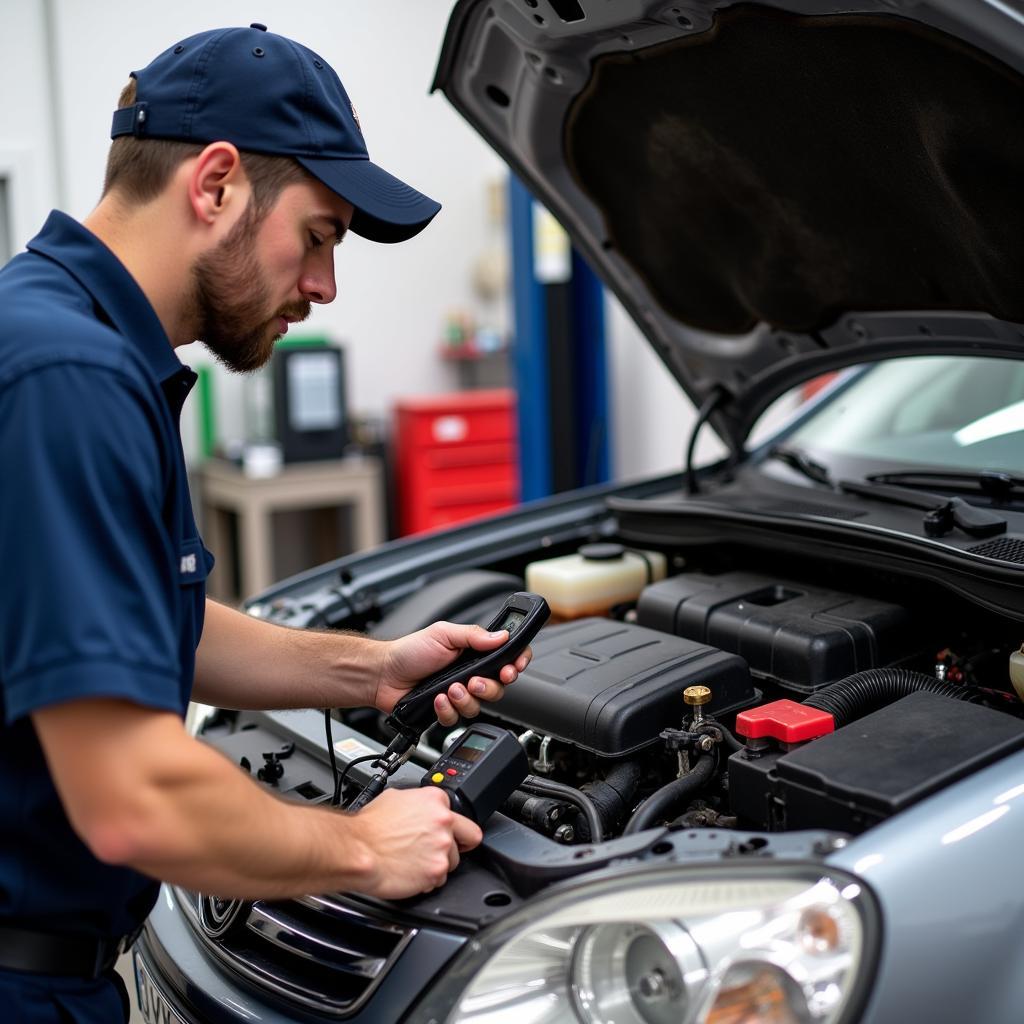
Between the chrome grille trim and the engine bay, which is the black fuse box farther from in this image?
the chrome grille trim

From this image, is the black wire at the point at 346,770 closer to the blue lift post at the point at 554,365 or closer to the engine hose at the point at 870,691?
→ the engine hose at the point at 870,691

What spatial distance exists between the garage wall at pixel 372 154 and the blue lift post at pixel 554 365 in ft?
0.51

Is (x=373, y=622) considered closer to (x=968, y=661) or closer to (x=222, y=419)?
(x=968, y=661)

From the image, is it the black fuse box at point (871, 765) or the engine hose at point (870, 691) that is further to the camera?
the engine hose at point (870, 691)

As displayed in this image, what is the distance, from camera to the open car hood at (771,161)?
1.56m

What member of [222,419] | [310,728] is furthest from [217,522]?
[310,728]

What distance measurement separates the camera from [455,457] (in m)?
5.77

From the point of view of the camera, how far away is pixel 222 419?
19.4 feet

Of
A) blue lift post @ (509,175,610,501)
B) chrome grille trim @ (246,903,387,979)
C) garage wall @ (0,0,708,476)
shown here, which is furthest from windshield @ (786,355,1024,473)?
garage wall @ (0,0,708,476)

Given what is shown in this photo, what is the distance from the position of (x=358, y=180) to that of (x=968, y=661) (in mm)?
1129

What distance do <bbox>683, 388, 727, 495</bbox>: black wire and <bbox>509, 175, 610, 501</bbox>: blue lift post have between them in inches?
93.6

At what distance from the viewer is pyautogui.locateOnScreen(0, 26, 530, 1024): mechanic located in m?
1.02

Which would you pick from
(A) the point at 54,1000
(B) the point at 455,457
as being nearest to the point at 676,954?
(A) the point at 54,1000

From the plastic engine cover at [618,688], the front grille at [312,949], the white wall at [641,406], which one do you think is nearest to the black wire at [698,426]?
the plastic engine cover at [618,688]
